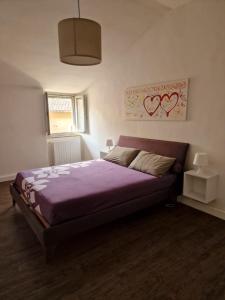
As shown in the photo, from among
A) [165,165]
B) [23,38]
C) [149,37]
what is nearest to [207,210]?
[165,165]

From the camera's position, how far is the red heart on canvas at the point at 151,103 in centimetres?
345

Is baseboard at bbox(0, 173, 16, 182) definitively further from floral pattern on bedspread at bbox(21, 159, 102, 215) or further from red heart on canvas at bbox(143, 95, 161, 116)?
red heart on canvas at bbox(143, 95, 161, 116)

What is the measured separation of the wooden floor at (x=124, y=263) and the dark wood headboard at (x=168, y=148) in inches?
28.2

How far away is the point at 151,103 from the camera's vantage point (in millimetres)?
3551

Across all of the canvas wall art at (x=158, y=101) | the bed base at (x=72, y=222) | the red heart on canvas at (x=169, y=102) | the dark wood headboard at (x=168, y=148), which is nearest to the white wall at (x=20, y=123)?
the bed base at (x=72, y=222)

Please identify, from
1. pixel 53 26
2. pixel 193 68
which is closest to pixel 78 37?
pixel 53 26

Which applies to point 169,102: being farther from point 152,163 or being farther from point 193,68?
point 152,163

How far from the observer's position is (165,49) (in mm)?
3205

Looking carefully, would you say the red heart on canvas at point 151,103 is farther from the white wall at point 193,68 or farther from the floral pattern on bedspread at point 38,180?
the floral pattern on bedspread at point 38,180

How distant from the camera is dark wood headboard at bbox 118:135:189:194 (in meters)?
3.06

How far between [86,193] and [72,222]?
0.34 m

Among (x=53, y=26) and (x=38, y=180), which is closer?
(x=38, y=180)

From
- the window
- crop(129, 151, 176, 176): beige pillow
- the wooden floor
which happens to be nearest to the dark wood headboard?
crop(129, 151, 176, 176): beige pillow

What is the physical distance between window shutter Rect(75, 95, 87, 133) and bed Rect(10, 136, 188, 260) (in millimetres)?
2073
